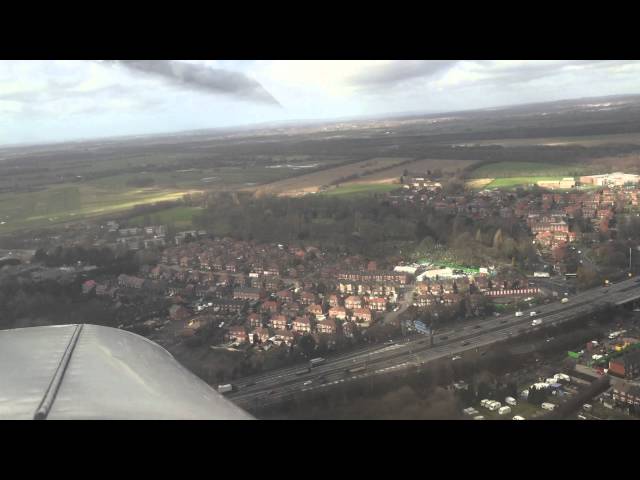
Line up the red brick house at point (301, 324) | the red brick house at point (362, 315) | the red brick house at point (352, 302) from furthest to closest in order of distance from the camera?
the red brick house at point (352, 302), the red brick house at point (362, 315), the red brick house at point (301, 324)

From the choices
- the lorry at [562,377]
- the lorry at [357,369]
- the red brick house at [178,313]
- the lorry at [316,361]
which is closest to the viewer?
the lorry at [562,377]

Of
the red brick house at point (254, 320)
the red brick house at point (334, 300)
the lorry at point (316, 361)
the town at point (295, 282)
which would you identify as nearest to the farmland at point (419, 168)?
the town at point (295, 282)

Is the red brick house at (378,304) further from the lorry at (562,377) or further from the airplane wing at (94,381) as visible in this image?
the airplane wing at (94,381)

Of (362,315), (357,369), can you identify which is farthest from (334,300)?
(357,369)

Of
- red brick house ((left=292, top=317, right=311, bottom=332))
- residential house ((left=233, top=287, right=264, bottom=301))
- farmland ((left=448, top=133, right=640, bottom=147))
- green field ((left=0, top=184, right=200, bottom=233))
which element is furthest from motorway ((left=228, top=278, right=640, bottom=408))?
farmland ((left=448, top=133, right=640, bottom=147))

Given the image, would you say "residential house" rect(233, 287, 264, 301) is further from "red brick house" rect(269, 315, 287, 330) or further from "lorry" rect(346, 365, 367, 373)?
"lorry" rect(346, 365, 367, 373)

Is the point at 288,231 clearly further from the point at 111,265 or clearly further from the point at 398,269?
the point at 111,265

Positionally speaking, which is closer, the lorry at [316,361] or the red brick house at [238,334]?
the lorry at [316,361]
